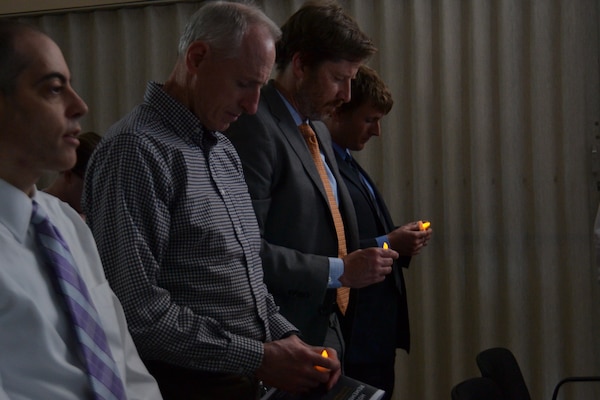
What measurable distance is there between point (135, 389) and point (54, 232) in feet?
1.09

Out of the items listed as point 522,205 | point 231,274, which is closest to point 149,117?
point 231,274

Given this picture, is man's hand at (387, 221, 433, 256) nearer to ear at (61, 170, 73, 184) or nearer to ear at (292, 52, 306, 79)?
ear at (292, 52, 306, 79)

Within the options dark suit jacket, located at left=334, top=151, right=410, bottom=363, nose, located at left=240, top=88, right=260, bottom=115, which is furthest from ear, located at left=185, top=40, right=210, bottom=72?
dark suit jacket, located at left=334, top=151, right=410, bottom=363

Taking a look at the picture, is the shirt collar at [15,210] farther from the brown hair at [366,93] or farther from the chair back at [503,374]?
the brown hair at [366,93]

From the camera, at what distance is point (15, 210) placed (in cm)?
132

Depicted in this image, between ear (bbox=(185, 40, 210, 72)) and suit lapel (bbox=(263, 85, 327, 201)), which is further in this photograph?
suit lapel (bbox=(263, 85, 327, 201))

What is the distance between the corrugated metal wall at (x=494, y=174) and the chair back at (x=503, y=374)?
1432mm

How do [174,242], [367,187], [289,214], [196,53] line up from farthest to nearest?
[367,187], [289,214], [196,53], [174,242]

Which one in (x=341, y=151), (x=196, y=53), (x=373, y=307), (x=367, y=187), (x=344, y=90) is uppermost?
(x=196, y=53)

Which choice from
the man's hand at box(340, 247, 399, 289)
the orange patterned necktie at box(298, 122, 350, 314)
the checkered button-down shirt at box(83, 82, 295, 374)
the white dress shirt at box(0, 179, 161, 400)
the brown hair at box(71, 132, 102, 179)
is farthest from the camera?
the brown hair at box(71, 132, 102, 179)

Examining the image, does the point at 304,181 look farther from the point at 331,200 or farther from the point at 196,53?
the point at 196,53

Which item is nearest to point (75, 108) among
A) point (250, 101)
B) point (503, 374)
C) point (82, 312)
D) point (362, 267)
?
point (82, 312)

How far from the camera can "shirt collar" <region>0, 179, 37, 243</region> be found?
1.31 m

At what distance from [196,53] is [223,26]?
9cm
